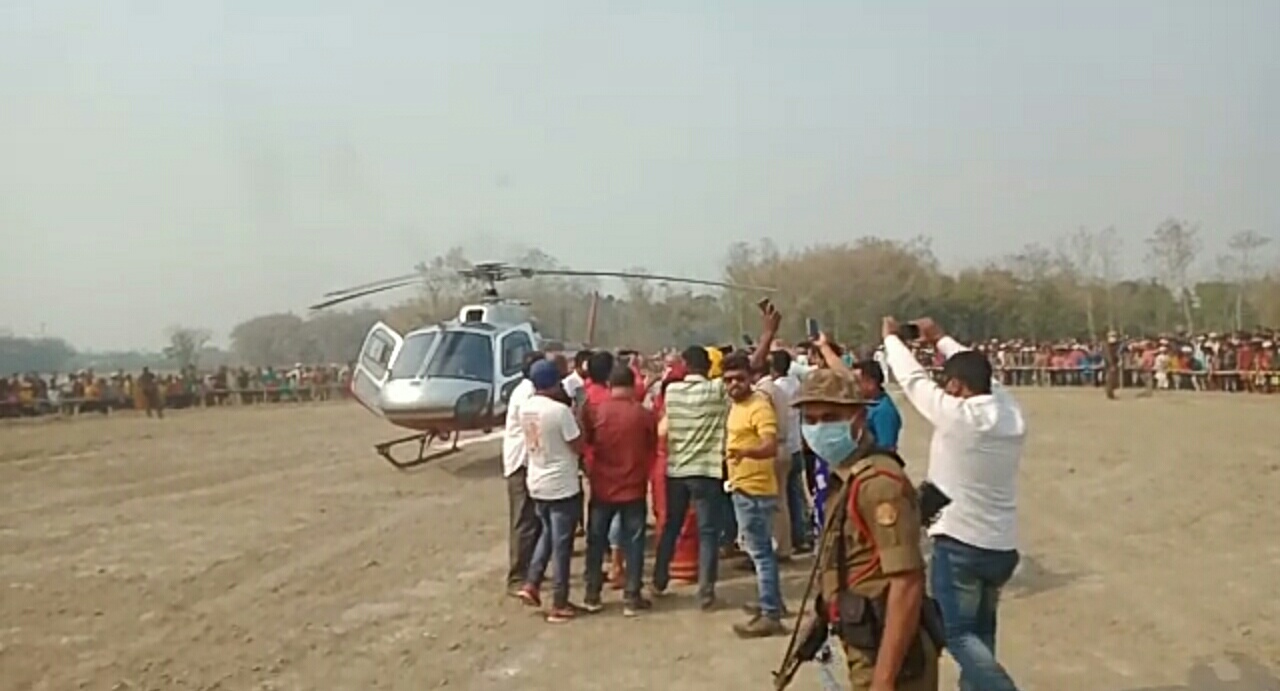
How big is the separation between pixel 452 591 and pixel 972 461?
5.71 metres

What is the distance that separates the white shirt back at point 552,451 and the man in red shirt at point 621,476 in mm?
185

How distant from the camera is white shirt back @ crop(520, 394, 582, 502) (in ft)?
29.3

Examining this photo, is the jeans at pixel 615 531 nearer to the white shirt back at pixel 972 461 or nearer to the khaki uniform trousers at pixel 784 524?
the khaki uniform trousers at pixel 784 524

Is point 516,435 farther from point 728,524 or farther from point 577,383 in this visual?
point 577,383

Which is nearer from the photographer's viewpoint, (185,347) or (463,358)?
(463,358)

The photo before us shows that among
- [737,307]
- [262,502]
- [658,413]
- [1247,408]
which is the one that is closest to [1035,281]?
[737,307]

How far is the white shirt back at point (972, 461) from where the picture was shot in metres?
5.41

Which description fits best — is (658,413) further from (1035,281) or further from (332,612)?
(1035,281)

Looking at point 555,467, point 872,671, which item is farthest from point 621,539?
point 872,671

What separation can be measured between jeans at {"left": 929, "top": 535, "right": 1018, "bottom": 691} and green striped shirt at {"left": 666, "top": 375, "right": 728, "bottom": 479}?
11.5 ft

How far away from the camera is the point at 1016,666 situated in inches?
291

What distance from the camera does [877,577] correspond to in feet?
13.1

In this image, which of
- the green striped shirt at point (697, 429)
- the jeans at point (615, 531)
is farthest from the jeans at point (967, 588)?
the jeans at point (615, 531)

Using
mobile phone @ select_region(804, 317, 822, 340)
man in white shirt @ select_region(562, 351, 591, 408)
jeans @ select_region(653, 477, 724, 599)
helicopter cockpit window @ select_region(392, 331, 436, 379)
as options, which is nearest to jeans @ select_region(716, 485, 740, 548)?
jeans @ select_region(653, 477, 724, 599)
